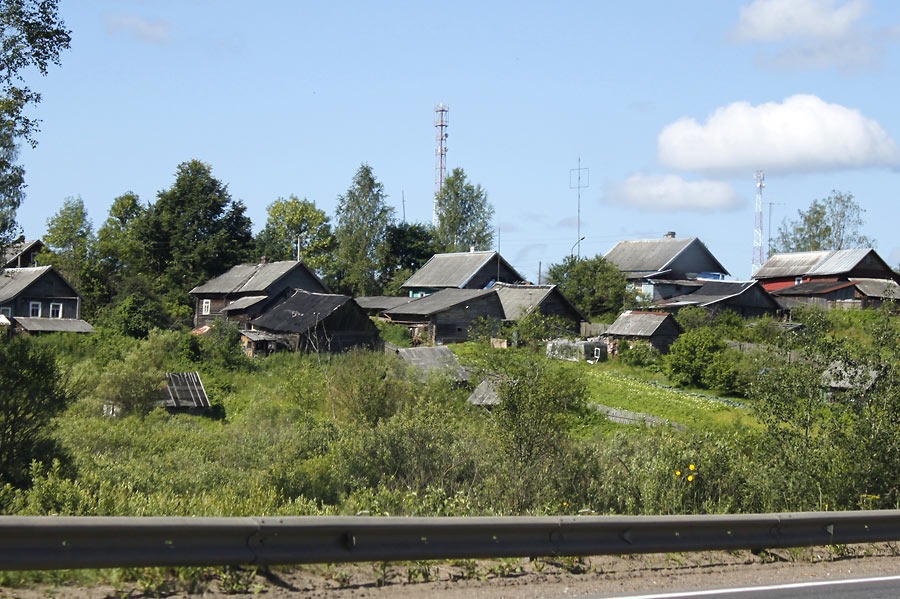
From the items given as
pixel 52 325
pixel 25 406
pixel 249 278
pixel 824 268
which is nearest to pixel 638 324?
pixel 824 268

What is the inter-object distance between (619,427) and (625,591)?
1028 inches

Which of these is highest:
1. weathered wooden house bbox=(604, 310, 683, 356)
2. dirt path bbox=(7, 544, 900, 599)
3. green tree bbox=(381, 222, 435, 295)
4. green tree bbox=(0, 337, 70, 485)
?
green tree bbox=(381, 222, 435, 295)

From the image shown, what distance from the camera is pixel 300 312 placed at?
52.5 metres

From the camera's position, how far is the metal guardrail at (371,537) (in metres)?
6.17

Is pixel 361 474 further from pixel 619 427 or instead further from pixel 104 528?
pixel 619 427

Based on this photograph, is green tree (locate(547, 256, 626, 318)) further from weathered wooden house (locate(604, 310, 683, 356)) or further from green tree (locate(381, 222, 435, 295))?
green tree (locate(381, 222, 435, 295))

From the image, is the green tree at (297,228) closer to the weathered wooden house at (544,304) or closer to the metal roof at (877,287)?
the weathered wooden house at (544,304)

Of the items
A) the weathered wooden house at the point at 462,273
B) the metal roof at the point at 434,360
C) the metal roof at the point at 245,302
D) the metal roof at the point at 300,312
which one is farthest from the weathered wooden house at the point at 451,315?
the metal roof at the point at 434,360

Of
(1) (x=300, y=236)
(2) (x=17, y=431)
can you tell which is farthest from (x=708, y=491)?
(1) (x=300, y=236)

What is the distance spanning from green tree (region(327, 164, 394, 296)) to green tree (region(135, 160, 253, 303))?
341 inches

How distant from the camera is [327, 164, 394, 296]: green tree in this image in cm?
7762

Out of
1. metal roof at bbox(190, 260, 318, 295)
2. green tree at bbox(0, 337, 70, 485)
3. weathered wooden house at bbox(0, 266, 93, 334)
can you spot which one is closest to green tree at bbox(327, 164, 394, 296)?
metal roof at bbox(190, 260, 318, 295)

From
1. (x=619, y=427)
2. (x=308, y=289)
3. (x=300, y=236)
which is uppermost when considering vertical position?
(x=300, y=236)

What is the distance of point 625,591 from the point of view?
7.78m
